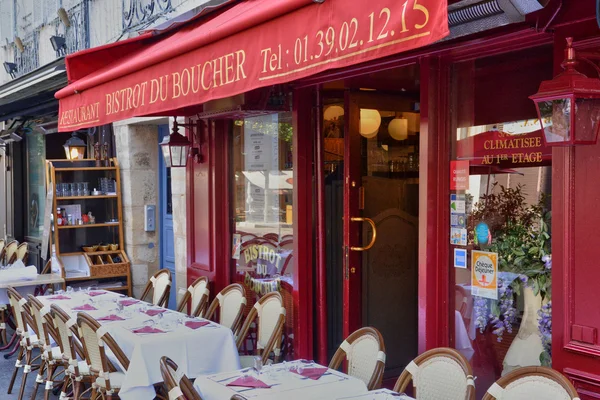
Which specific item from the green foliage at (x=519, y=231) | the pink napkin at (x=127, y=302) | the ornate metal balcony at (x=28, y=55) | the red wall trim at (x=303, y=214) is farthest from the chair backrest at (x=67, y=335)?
the ornate metal balcony at (x=28, y=55)

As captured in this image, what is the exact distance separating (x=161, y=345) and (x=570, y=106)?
3286 millimetres

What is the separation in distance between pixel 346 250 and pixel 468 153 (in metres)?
1.83

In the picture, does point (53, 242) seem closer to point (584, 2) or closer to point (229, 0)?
point (229, 0)

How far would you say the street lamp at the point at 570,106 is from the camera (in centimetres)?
346

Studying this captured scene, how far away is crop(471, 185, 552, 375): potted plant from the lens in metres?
4.35

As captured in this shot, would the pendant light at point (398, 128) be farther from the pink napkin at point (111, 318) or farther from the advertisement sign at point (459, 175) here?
the pink napkin at point (111, 318)

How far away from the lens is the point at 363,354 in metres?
4.71

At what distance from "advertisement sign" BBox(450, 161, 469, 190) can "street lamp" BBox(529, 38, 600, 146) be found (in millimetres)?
1254

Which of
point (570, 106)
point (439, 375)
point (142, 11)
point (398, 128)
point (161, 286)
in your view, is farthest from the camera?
point (142, 11)

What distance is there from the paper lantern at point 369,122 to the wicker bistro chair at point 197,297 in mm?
2133

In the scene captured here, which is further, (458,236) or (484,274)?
(458,236)

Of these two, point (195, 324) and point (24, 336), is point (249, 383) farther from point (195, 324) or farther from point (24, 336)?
point (24, 336)

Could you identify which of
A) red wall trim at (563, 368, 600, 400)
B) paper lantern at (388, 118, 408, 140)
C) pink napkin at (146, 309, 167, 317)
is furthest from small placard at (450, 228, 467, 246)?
pink napkin at (146, 309, 167, 317)

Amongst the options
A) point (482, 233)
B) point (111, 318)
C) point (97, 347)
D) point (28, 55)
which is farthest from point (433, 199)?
point (28, 55)
